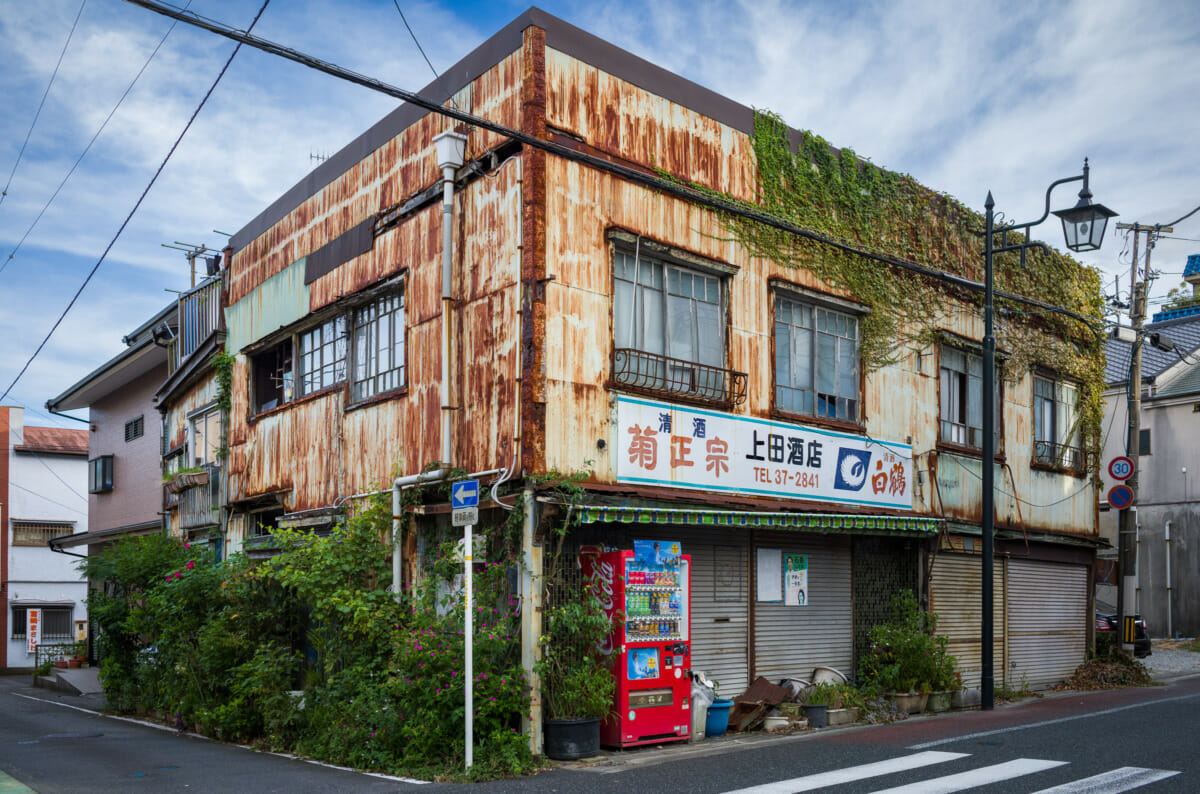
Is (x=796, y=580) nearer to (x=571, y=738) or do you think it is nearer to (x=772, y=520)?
(x=772, y=520)

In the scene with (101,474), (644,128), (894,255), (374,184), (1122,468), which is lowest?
(101,474)

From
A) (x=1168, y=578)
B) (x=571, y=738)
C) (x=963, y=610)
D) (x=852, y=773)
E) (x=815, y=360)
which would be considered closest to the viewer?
(x=852, y=773)

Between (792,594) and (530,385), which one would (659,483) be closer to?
(530,385)

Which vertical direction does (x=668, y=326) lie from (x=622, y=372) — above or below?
above

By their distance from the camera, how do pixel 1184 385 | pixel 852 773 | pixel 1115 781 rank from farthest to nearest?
pixel 1184 385, pixel 852 773, pixel 1115 781

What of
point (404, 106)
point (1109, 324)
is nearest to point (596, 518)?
point (404, 106)

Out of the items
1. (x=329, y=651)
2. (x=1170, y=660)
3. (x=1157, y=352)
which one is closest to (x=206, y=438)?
(x=329, y=651)

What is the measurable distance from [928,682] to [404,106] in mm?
11478

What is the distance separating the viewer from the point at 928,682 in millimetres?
14930

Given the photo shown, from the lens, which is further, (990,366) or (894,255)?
(894,255)

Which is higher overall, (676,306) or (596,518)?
(676,306)

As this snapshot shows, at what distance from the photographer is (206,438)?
20.2m

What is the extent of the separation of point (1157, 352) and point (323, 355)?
28.8 m

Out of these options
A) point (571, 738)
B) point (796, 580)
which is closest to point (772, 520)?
point (796, 580)
